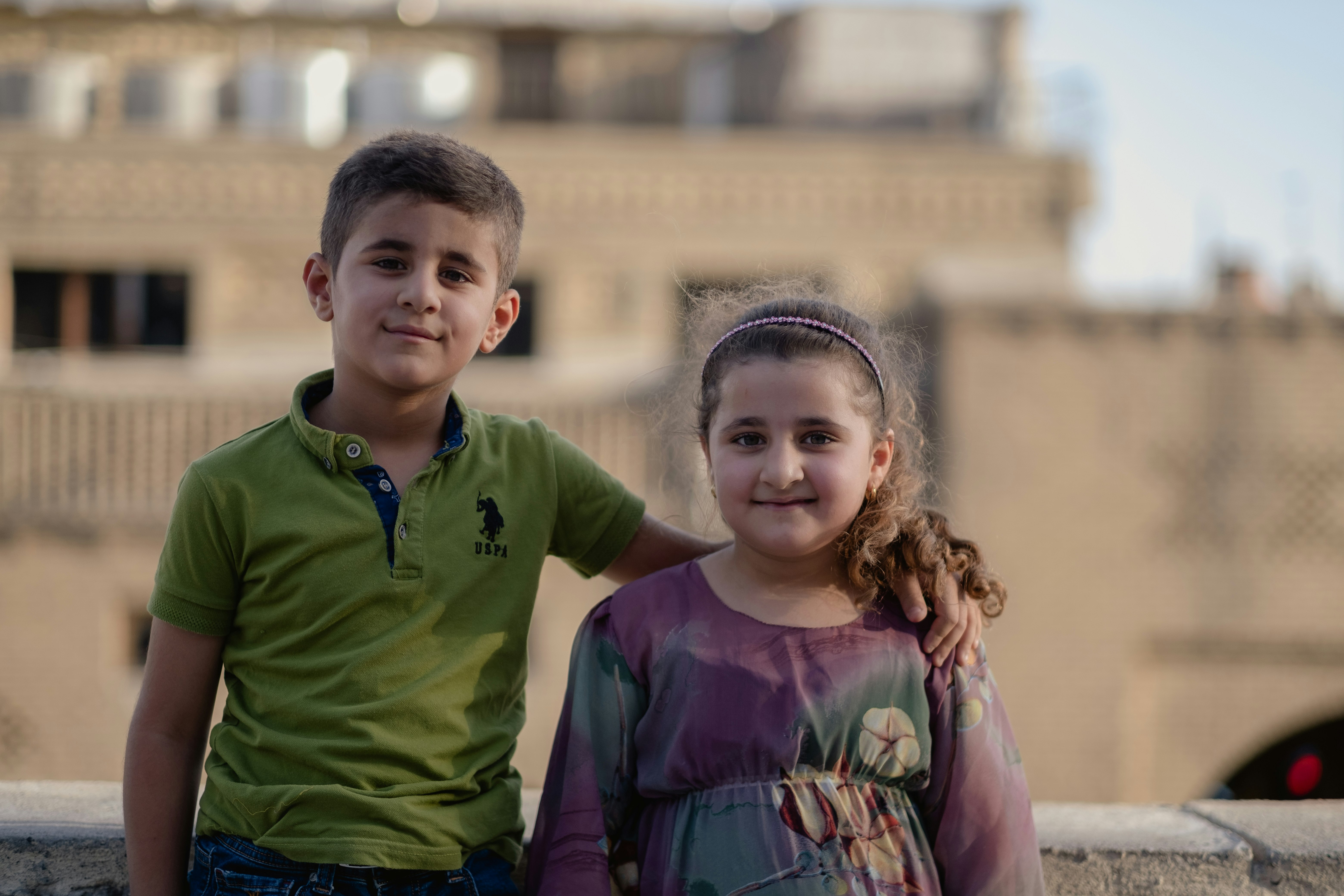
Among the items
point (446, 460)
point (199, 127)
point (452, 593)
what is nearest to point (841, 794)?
point (452, 593)

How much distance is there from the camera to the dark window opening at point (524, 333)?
1379 centimetres

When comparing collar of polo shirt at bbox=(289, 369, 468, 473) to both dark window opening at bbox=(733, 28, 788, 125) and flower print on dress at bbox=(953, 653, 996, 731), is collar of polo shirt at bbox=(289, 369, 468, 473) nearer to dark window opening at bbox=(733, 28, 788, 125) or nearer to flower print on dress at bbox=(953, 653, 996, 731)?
flower print on dress at bbox=(953, 653, 996, 731)

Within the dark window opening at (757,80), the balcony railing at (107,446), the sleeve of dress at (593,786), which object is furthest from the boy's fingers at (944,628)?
the dark window opening at (757,80)

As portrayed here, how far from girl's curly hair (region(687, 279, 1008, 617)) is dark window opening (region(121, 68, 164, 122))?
13619 millimetres

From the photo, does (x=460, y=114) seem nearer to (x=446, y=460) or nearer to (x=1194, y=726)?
(x=1194, y=726)

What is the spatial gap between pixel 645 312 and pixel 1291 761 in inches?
307

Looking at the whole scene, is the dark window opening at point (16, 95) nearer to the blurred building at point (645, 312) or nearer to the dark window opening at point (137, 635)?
the blurred building at point (645, 312)

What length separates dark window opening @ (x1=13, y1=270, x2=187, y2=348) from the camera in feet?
44.8

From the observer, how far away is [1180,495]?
32.8 ft

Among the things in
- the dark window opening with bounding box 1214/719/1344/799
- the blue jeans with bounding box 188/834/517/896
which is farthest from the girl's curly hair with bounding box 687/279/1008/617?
the dark window opening with bounding box 1214/719/1344/799

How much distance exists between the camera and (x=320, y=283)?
6.47 feet

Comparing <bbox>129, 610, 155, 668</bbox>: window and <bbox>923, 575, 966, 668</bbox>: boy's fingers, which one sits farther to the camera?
<bbox>129, 610, 155, 668</bbox>: window

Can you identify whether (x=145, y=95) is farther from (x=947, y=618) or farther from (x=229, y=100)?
(x=947, y=618)

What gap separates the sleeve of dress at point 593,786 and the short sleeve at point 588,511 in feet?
0.66
